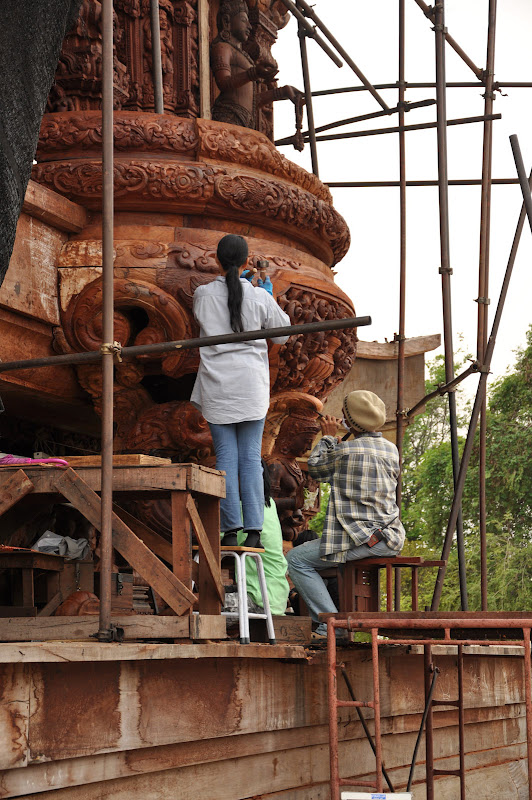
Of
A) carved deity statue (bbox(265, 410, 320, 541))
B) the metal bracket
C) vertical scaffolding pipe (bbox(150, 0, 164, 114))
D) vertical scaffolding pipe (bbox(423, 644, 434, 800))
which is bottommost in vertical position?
vertical scaffolding pipe (bbox(423, 644, 434, 800))

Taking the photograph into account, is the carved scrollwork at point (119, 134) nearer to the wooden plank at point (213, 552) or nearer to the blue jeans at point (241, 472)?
the blue jeans at point (241, 472)

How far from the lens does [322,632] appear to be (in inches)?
268

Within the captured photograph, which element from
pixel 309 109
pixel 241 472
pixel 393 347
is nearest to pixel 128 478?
pixel 241 472

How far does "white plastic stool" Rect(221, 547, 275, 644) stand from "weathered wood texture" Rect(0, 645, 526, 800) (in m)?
0.21

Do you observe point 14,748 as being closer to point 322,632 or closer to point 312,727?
point 312,727

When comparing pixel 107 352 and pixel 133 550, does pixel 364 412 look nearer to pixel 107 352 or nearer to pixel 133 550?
pixel 107 352

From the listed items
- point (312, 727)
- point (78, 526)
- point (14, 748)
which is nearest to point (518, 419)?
point (78, 526)

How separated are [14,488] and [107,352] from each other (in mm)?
660

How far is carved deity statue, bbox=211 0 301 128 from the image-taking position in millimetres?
9180

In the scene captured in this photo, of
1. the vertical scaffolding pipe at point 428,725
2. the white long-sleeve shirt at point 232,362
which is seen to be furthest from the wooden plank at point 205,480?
the vertical scaffolding pipe at point 428,725

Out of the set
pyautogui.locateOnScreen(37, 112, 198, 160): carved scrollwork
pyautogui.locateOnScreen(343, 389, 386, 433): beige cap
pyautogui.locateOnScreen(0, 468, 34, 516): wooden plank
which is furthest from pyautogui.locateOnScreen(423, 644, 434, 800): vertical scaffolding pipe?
pyautogui.locateOnScreen(37, 112, 198, 160): carved scrollwork

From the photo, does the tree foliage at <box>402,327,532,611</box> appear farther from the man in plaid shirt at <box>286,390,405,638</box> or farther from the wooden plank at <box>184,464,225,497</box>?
the wooden plank at <box>184,464,225,497</box>

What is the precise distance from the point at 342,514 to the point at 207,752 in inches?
77.7

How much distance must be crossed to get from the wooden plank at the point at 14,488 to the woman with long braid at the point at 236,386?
4.41 feet
